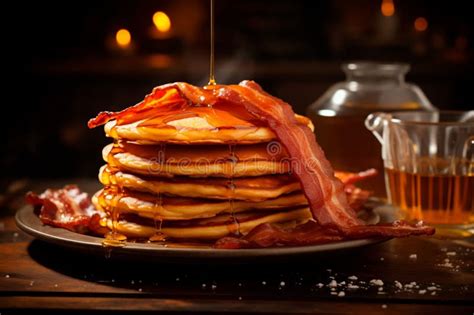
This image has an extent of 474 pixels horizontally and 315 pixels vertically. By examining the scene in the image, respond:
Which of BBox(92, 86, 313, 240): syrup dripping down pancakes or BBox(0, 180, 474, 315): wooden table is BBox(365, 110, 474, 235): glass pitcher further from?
BBox(92, 86, 313, 240): syrup dripping down pancakes

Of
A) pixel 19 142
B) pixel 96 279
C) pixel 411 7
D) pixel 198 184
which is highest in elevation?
pixel 411 7

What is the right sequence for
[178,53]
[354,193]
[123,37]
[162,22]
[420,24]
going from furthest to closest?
[420,24] → [123,37] → [178,53] → [162,22] → [354,193]

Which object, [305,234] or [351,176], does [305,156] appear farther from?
[351,176]

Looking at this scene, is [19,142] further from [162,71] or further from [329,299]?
[329,299]

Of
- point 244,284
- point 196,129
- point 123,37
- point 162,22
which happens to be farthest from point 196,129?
point 123,37

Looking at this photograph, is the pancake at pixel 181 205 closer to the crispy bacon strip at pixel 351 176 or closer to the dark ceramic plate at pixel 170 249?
the dark ceramic plate at pixel 170 249

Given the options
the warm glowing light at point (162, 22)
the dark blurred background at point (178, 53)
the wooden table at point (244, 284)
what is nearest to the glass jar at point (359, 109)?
the wooden table at point (244, 284)

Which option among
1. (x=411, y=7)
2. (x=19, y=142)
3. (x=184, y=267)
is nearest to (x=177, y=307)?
(x=184, y=267)
